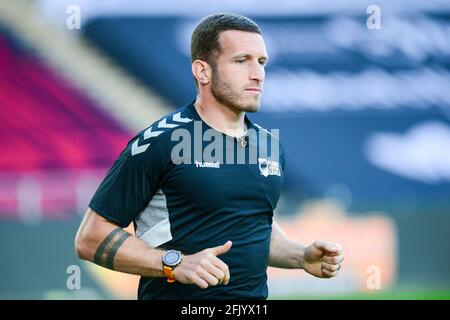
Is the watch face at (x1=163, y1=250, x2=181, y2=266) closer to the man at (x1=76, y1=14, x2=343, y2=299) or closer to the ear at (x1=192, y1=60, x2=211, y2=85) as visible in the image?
the man at (x1=76, y1=14, x2=343, y2=299)

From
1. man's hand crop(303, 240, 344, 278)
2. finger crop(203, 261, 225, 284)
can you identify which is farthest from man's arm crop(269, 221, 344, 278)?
finger crop(203, 261, 225, 284)

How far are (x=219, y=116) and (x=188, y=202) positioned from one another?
42 centimetres

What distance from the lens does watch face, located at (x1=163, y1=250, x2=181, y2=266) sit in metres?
2.62

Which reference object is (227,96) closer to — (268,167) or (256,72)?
(256,72)

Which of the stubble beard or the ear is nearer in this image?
the stubble beard

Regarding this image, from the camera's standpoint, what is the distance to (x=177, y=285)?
2.85 metres

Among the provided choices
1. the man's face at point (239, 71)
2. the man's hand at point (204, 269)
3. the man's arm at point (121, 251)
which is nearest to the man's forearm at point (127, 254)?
the man's arm at point (121, 251)

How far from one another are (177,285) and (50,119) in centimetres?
266

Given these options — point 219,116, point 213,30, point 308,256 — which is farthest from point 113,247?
point 213,30

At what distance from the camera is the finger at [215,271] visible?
247 centimetres
